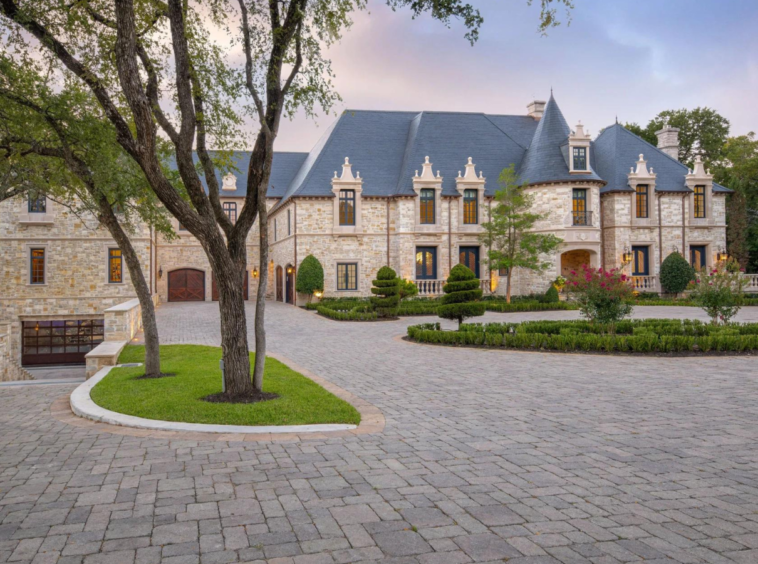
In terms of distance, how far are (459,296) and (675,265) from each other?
19538mm

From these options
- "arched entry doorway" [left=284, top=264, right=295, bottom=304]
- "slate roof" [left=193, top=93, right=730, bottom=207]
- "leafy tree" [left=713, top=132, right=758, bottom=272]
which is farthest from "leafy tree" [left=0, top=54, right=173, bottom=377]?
"leafy tree" [left=713, top=132, right=758, bottom=272]

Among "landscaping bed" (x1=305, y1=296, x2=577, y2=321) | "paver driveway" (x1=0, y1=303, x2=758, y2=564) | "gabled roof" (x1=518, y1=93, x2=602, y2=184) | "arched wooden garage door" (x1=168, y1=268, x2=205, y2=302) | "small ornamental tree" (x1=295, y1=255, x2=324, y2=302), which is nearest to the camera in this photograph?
"paver driveway" (x1=0, y1=303, x2=758, y2=564)

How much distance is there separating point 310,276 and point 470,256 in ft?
29.8

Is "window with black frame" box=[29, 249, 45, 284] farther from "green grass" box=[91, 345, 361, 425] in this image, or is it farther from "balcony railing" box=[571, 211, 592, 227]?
"balcony railing" box=[571, 211, 592, 227]

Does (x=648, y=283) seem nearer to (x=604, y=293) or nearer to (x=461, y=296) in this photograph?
(x=461, y=296)

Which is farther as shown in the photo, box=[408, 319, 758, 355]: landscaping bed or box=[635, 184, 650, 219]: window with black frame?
box=[635, 184, 650, 219]: window with black frame

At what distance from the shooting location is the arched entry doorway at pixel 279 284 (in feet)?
116

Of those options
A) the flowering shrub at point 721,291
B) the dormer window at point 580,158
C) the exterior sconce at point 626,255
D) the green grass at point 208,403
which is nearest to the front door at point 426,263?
the dormer window at point 580,158

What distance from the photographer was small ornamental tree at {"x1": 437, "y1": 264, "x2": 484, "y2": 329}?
16734mm

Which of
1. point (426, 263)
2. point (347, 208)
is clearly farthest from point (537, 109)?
point (347, 208)

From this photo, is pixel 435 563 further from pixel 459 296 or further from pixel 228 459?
pixel 459 296

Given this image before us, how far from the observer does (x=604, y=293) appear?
14.0m

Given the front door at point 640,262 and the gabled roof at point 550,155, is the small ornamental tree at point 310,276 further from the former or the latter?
the front door at point 640,262

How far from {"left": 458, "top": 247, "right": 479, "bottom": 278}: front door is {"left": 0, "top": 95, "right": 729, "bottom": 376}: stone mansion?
0.27ft
